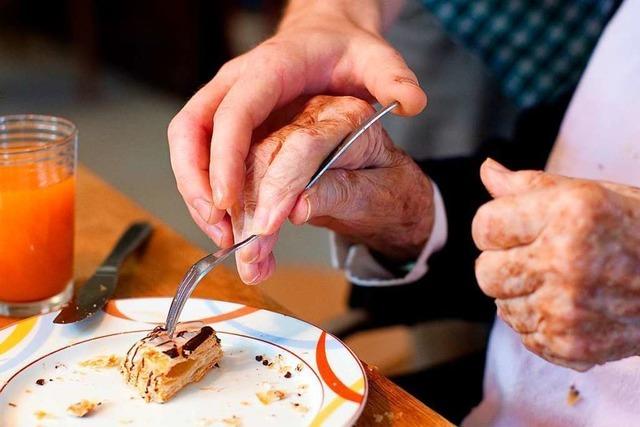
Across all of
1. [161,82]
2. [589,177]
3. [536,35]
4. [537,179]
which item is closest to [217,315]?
[537,179]

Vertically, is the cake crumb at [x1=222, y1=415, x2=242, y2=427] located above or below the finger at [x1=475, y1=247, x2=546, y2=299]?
below

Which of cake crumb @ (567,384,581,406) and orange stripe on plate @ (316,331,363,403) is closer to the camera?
orange stripe on plate @ (316,331,363,403)

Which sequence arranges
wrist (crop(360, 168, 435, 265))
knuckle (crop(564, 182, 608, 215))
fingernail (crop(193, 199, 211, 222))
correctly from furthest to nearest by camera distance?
wrist (crop(360, 168, 435, 265)) → fingernail (crop(193, 199, 211, 222)) → knuckle (crop(564, 182, 608, 215))

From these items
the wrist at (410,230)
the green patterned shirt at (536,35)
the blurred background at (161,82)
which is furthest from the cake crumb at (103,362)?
the green patterned shirt at (536,35)

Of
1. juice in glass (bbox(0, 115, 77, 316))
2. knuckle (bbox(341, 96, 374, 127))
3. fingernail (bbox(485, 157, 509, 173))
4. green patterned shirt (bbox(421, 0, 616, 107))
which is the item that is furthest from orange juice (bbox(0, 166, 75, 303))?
green patterned shirt (bbox(421, 0, 616, 107))

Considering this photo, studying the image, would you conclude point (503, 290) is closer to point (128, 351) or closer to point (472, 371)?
point (128, 351)

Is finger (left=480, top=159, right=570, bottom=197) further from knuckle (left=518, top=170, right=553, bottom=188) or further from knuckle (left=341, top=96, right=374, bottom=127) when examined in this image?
knuckle (left=341, top=96, right=374, bottom=127)

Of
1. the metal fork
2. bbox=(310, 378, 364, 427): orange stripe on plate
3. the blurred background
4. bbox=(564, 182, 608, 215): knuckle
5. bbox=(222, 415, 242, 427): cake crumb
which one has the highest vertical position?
bbox=(564, 182, 608, 215): knuckle
